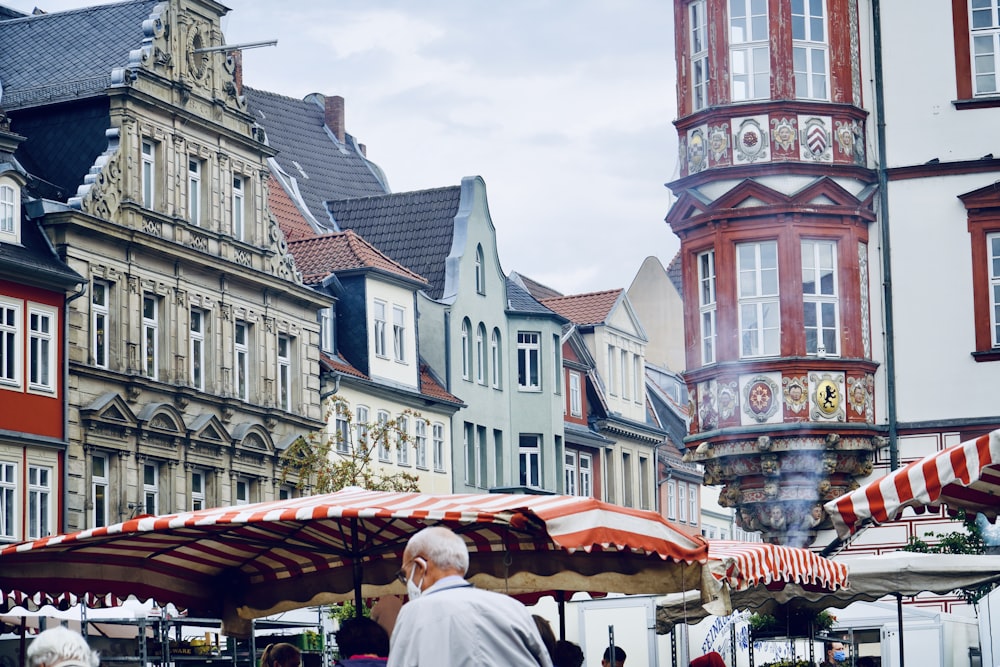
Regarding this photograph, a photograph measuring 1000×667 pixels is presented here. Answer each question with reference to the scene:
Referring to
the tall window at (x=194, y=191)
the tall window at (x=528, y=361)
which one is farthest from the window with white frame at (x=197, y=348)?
the tall window at (x=528, y=361)

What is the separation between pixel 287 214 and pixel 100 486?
17.3m

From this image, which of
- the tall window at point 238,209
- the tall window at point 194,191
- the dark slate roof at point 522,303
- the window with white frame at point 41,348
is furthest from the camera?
the dark slate roof at point 522,303

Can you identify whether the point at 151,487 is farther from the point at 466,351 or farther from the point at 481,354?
the point at 481,354

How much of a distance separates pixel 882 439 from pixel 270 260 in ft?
66.3

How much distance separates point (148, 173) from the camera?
41.7 metres

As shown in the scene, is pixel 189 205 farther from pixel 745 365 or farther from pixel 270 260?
pixel 745 365

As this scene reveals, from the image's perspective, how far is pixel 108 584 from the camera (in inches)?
589

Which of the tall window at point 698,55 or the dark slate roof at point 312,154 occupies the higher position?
the dark slate roof at point 312,154

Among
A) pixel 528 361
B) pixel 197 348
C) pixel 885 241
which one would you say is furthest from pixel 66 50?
pixel 528 361

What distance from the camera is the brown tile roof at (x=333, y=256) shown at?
167 feet

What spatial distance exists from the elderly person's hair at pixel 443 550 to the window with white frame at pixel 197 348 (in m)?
34.6

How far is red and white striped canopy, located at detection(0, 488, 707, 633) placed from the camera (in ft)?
40.2

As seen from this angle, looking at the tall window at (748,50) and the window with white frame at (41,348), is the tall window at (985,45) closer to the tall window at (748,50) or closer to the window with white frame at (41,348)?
the tall window at (748,50)

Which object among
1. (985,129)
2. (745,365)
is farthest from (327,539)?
(985,129)
